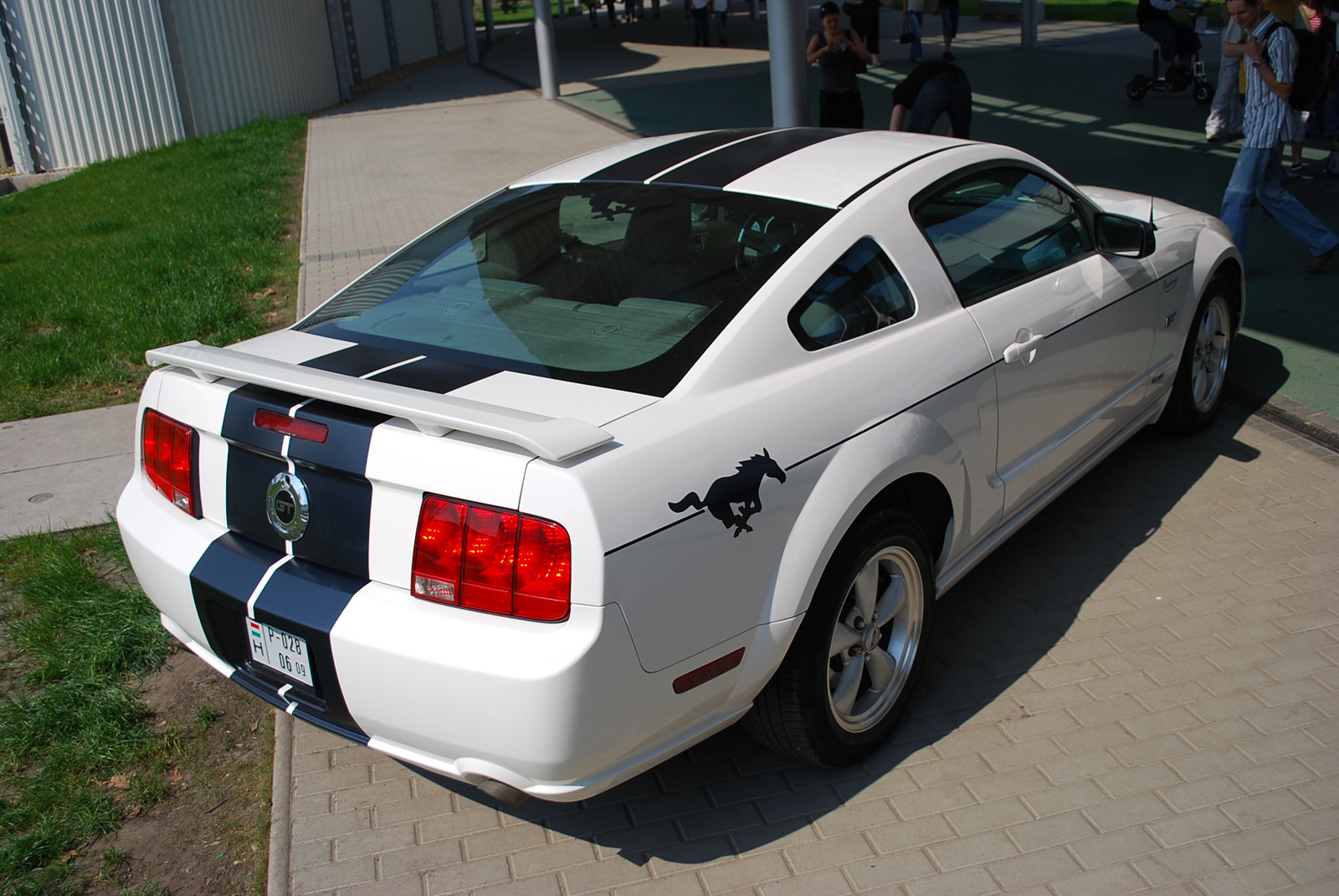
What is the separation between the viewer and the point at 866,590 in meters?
3.02

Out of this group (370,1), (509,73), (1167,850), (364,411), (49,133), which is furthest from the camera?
(370,1)

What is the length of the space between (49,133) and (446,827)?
52.1ft

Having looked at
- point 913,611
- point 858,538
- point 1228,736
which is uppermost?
point 858,538

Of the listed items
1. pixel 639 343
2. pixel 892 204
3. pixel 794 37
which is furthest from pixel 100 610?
pixel 794 37

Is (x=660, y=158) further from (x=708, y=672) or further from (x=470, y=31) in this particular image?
(x=470, y=31)

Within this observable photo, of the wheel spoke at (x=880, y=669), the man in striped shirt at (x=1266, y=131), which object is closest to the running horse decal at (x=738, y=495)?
the wheel spoke at (x=880, y=669)

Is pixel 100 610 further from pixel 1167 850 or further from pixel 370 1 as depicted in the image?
pixel 370 1

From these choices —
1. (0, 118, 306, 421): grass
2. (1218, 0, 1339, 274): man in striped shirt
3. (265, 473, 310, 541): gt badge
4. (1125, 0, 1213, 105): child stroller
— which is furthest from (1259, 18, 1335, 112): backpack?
(0, 118, 306, 421): grass

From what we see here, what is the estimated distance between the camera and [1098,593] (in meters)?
3.90

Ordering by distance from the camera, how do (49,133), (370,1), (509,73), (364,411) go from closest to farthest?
(364,411) → (49,133) → (509,73) → (370,1)

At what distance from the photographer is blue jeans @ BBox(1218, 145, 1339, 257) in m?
6.45

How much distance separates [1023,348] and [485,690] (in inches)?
79.6

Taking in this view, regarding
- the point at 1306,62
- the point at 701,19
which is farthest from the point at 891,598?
the point at 701,19

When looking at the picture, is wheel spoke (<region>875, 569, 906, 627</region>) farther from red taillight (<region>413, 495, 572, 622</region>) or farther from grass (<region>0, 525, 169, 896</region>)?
grass (<region>0, 525, 169, 896</region>)
